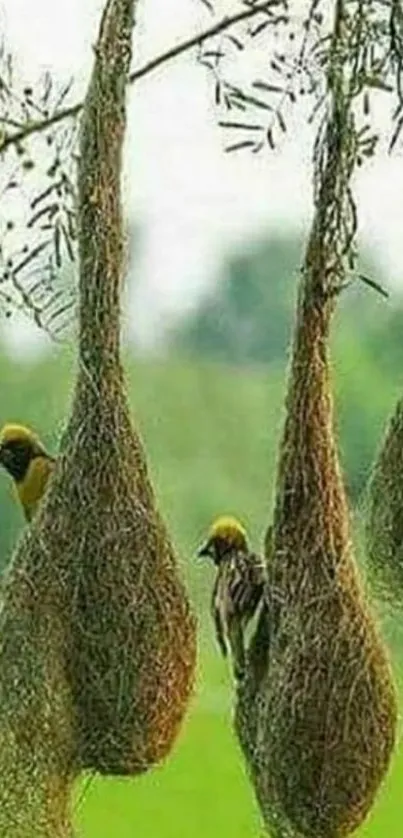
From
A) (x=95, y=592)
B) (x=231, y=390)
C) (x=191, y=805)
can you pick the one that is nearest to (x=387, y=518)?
(x=95, y=592)

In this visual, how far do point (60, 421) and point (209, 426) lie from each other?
0.97 meters

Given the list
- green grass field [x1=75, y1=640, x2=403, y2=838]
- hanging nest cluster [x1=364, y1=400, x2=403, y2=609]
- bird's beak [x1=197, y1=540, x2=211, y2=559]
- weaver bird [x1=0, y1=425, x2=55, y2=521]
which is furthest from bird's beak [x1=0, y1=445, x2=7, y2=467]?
green grass field [x1=75, y1=640, x2=403, y2=838]

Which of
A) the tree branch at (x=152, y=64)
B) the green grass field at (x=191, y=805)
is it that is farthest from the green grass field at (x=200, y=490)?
the tree branch at (x=152, y=64)

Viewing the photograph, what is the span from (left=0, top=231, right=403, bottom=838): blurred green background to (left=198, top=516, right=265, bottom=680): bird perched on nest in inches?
0.7

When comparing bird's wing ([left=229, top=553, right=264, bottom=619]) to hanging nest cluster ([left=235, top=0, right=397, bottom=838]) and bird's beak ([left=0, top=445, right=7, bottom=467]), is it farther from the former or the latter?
bird's beak ([left=0, top=445, right=7, bottom=467])

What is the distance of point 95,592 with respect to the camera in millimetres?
1264

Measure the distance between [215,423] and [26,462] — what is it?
3.25 feet

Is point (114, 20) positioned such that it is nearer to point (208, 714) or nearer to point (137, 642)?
point (137, 642)

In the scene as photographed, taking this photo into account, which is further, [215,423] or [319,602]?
[215,423]

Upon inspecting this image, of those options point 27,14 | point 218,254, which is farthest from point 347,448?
point 218,254

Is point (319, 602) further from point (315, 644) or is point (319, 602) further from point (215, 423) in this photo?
point (215, 423)

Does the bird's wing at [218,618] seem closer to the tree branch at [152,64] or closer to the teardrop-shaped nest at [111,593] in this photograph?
the teardrop-shaped nest at [111,593]

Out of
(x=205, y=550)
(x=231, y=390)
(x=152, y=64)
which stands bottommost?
(x=205, y=550)

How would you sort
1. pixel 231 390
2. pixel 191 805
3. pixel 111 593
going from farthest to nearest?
pixel 191 805 → pixel 231 390 → pixel 111 593
